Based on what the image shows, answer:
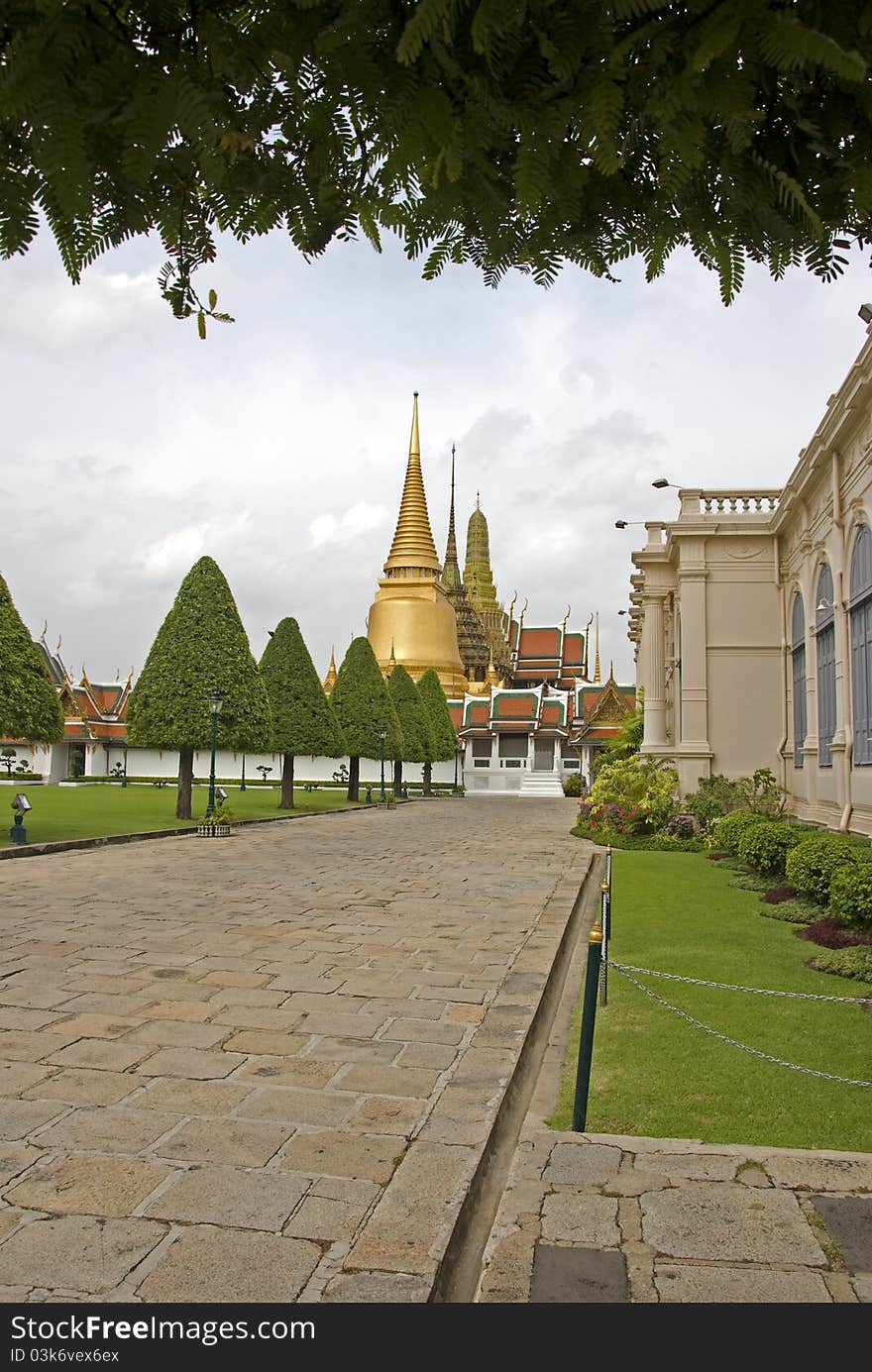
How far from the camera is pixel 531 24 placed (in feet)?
7.59

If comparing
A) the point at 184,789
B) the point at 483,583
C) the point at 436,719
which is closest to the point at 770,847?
the point at 184,789

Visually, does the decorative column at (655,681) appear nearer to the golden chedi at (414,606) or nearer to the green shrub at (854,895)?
the green shrub at (854,895)

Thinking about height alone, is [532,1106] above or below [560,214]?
below

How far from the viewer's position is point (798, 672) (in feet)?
61.0

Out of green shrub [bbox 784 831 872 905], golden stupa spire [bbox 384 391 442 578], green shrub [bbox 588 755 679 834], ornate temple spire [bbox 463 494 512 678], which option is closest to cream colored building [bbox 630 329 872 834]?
green shrub [bbox 588 755 679 834]

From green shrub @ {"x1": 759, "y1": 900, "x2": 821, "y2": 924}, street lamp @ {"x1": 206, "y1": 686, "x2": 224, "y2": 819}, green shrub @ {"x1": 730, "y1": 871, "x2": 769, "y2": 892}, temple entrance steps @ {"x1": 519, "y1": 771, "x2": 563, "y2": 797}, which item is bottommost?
temple entrance steps @ {"x1": 519, "y1": 771, "x2": 563, "y2": 797}

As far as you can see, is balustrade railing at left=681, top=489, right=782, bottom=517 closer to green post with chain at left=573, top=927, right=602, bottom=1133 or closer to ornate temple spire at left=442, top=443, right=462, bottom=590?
green post with chain at left=573, top=927, right=602, bottom=1133

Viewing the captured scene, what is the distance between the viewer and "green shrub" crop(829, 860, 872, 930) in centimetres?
773

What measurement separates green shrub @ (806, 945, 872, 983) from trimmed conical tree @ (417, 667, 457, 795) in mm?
38659

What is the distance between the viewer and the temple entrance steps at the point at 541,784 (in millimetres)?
52375

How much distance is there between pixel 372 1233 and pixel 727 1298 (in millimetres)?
1106

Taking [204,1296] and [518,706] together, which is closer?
[204,1296]
